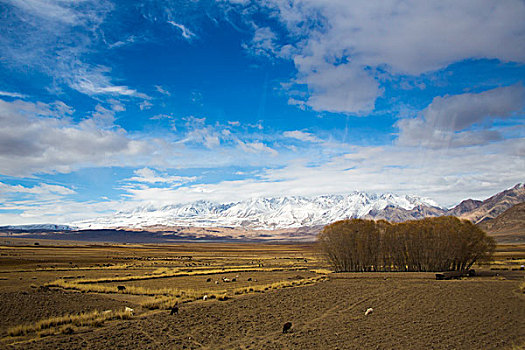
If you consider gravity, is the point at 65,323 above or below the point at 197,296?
above

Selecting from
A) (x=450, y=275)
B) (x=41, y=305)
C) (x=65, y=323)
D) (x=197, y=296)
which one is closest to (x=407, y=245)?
(x=450, y=275)

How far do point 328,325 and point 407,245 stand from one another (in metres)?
44.3

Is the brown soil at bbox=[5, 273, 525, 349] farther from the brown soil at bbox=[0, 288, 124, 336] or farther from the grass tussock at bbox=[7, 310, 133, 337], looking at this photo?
the brown soil at bbox=[0, 288, 124, 336]

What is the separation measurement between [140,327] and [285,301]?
1233 centimetres

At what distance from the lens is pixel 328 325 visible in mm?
19688


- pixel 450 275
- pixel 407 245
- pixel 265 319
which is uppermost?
pixel 407 245

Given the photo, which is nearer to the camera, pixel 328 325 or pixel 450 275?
pixel 328 325

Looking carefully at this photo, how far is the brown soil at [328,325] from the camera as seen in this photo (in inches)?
625

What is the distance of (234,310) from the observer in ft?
80.9

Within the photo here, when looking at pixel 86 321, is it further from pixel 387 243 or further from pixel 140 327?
pixel 387 243

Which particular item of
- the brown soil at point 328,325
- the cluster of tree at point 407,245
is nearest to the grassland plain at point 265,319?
the brown soil at point 328,325

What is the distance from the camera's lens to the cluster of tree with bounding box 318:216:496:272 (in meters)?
54.0

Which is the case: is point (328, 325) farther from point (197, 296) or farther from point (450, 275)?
point (450, 275)

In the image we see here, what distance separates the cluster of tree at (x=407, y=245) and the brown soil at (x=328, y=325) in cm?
2585
